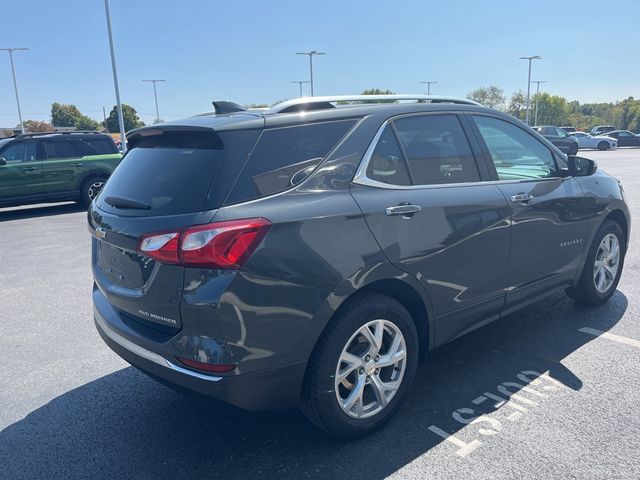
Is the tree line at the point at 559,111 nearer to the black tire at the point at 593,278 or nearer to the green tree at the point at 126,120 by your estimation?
the green tree at the point at 126,120

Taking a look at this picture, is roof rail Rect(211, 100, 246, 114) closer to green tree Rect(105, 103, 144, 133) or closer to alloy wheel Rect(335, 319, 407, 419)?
alloy wheel Rect(335, 319, 407, 419)

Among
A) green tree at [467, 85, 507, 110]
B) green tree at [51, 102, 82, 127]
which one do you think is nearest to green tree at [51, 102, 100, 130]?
green tree at [51, 102, 82, 127]

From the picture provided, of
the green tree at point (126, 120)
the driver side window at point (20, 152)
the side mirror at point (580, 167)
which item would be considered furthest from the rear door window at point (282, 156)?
the green tree at point (126, 120)

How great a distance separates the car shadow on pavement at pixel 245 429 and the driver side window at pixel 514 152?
1332 millimetres

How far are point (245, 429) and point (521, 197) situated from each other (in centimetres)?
238

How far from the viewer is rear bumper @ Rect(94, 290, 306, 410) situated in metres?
2.47

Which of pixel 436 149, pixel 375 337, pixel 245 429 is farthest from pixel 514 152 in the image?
pixel 245 429

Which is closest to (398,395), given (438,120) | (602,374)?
(602,374)

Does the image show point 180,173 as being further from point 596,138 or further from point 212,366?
point 596,138

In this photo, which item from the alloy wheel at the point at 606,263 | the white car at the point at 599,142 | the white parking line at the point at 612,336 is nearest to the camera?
the white parking line at the point at 612,336

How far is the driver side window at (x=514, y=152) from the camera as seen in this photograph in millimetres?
3781

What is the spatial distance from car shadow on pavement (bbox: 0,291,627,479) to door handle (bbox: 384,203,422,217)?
3.93 ft

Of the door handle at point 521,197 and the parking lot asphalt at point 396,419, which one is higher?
the door handle at point 521,197

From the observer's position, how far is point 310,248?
8.46ft
